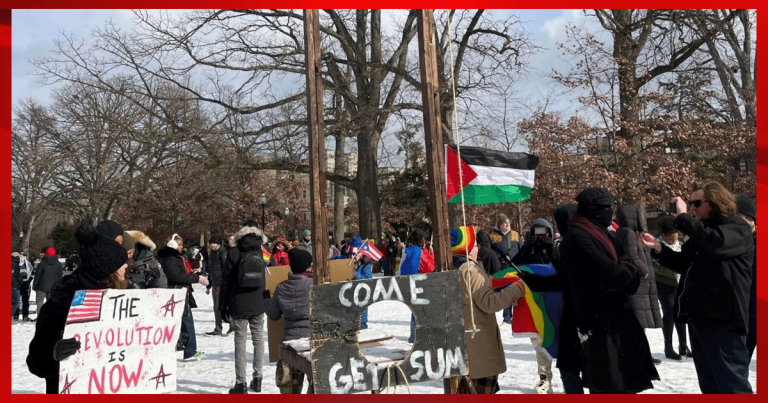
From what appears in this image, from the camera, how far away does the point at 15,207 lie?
3597 cm

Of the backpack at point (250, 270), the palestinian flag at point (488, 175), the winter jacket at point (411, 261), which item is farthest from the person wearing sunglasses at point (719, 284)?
the winter jacket at point (411, 261)

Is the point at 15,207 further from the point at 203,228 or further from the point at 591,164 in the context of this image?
the point at 591,164

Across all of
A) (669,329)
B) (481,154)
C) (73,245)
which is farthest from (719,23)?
(73,245)

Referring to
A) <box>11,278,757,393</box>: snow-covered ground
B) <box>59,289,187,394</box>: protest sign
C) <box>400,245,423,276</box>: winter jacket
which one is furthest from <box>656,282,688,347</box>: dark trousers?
<box>59,289,187,394</box>: protest sign

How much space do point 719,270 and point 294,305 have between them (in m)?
3.45

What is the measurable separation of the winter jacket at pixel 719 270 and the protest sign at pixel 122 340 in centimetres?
351

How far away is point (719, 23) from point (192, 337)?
15560mm

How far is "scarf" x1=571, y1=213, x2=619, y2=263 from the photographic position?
4398 mm

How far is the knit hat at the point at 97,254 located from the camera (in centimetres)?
422

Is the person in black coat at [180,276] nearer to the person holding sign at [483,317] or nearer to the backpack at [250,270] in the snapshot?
the backpack at [250,270]

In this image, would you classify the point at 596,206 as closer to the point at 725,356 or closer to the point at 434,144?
the point at 434,144

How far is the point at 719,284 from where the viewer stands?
4.51 m

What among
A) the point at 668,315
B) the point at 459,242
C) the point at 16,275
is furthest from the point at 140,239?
the point at 16,275

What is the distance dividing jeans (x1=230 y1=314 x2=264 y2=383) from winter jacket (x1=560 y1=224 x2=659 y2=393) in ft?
12.2
